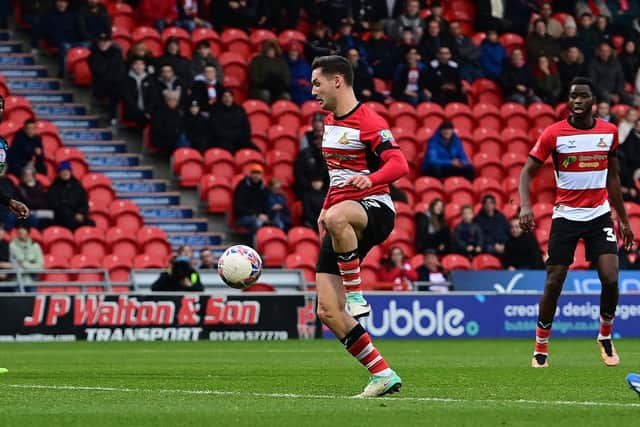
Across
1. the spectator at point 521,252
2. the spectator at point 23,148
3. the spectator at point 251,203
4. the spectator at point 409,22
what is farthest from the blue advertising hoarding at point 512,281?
the spectator at point 23,148

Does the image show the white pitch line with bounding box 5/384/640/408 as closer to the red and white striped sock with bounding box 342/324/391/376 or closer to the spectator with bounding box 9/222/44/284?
the red and white striped sock with bounding box 342/324/391/376

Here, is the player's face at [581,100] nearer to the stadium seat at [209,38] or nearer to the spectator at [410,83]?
the stadium seat at [209,38]

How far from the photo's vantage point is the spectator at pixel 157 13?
26.6m

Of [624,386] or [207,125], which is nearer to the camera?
[624,386]

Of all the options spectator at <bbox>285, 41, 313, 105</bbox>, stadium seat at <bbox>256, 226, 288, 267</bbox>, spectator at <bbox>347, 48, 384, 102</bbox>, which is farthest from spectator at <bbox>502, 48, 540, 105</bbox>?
stadium seat at <bbox>256, 226, 288, 267</bbox>

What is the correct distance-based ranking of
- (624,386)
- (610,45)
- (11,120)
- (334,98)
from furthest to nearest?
(610,45), (11,120), (624,386), (334,98)

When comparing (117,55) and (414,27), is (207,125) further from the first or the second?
(414,27)

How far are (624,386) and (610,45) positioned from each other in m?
20.6

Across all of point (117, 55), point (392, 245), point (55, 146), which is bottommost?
point (392, 245)

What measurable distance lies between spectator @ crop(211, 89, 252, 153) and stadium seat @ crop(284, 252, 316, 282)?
2.55 meters

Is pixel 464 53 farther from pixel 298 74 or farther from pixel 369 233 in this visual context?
pixel 369 233

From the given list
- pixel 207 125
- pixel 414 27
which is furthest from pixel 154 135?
pixel 414 27

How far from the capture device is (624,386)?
10.3 metres

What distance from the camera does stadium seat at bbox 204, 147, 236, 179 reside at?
24188 millimetres
